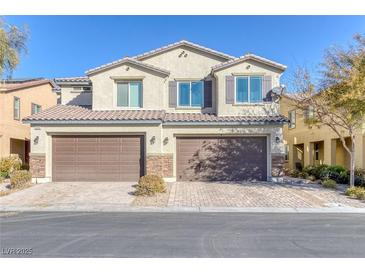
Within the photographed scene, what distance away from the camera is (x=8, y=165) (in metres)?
19.5

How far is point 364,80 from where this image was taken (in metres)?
13.1

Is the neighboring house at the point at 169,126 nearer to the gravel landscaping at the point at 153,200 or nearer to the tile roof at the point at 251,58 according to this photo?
the tile roof at the point at 251,58

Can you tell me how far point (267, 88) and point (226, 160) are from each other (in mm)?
4916

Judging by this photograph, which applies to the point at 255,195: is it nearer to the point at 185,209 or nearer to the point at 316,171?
the point at 185,209

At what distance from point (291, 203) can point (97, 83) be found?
1259 centimetres

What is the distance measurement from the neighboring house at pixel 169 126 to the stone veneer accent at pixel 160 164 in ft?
0.18

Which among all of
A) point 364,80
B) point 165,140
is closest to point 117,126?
point 165,140

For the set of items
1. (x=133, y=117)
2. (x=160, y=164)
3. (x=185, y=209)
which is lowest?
(x=185, y=209)

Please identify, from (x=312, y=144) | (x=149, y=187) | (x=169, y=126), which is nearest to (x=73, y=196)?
(x=149, y=187)

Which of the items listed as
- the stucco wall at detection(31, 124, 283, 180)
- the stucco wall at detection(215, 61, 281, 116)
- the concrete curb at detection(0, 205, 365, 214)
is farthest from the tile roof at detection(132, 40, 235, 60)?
the concrete curb at detection(0, 205, 365, 214)

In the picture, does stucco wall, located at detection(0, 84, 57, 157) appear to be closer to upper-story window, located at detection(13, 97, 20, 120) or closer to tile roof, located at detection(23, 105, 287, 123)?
upper-story window, located at detection(13, 97, 20, 120)

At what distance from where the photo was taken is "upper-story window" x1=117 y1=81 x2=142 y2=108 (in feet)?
60.4

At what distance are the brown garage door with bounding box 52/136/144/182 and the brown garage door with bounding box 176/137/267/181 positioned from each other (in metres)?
2.88

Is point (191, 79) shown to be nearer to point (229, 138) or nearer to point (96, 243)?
point (229, 138)
